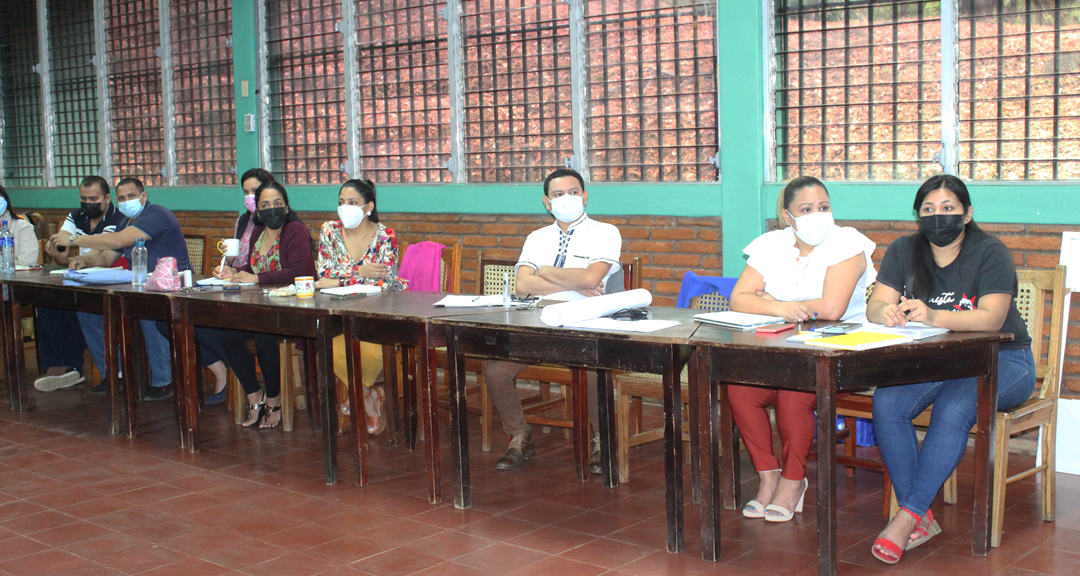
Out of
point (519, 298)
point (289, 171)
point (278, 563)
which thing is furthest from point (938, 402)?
point (289, 171)

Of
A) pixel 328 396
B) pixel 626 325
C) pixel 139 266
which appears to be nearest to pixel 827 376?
pixel 626 325

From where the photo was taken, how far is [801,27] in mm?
4938

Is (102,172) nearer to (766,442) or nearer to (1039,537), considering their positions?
(766,442)

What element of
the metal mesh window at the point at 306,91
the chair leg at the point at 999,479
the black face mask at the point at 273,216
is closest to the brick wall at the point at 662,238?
the metal mesh window at the point at 306,91

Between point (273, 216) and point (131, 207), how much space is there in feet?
3.76

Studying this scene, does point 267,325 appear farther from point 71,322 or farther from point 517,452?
point 71,322

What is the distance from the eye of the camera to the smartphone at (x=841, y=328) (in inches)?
121

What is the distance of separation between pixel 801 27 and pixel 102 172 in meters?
6.12

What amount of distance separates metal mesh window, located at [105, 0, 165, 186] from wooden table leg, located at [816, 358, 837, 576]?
659 cm

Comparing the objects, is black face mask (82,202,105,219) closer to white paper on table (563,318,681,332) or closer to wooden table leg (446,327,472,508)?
wooden table leg (446,327,472,508)

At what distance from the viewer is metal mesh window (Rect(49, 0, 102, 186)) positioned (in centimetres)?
859

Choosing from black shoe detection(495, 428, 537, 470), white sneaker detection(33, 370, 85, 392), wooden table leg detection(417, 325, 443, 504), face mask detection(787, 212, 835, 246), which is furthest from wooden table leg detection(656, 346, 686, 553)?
white sneaker detection(33, 370, 85, 392)

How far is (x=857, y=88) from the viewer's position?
191 inches

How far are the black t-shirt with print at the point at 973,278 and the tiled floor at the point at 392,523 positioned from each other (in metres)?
0.72
